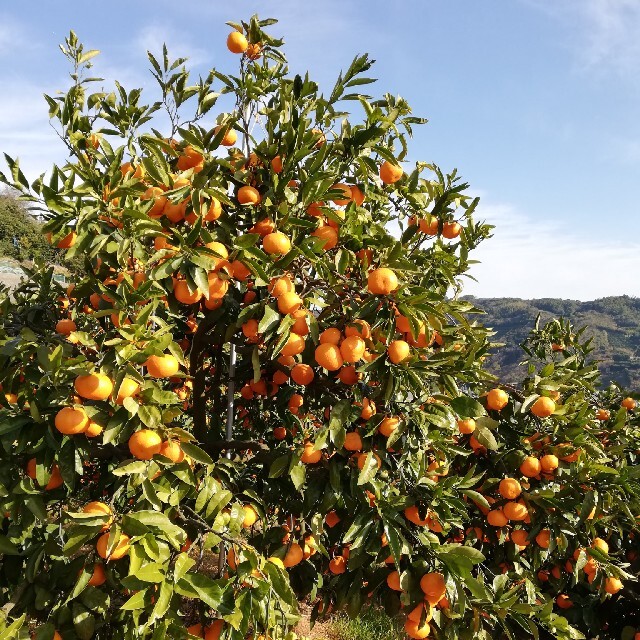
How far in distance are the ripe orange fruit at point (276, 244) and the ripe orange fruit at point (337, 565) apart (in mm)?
1625

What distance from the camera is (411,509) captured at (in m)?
2.02

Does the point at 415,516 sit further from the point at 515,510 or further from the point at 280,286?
the point at 280,286

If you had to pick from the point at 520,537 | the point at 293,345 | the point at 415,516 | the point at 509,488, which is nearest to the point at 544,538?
the point at 520,537

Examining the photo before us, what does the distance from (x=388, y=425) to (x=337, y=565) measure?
1.05 m

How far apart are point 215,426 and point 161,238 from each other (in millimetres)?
1271

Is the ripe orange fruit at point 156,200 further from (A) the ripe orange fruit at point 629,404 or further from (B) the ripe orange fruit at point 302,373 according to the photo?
(A) the ripe orange fruit at point 629,404

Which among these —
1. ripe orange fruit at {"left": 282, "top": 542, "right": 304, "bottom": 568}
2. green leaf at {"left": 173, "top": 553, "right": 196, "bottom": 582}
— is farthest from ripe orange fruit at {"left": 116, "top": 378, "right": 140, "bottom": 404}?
ripe orange fruit at {"left": 282, "top": 542, "right": 304, "bottom": 568}

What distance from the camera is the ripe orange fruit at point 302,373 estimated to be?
2184 mm

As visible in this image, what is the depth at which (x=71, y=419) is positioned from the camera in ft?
5.05

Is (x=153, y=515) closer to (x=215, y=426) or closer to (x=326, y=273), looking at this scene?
(x=326, y=273)

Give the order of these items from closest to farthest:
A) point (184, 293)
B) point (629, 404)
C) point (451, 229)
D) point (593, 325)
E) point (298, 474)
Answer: point (184, 293), point (298, 474), point (451, 229), point (629, 404), point (593, 325)

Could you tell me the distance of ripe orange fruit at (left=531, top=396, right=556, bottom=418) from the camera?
2406 mm

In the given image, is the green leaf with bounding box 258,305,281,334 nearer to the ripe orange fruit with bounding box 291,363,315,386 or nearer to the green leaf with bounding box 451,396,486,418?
the ripe orange fruit with bounding box 291,363,315,386

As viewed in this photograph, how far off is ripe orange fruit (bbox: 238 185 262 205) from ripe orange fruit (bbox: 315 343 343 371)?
65cm
